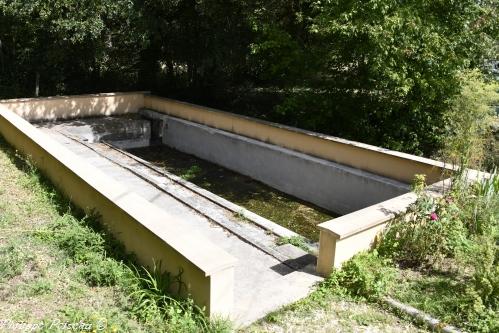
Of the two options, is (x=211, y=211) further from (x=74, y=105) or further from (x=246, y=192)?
(x=74, y=105)

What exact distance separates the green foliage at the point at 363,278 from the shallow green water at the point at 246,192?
10.2 feet

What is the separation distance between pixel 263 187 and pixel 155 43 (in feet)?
25.6

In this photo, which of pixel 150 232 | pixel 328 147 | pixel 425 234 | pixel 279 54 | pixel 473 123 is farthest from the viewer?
pixel 279 54

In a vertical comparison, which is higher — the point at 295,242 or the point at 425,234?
the point at 425,234

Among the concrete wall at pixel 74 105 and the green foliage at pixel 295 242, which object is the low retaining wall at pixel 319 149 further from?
the green foliage at pixel 295 242

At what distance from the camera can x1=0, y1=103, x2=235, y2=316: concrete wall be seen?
13.3 feet

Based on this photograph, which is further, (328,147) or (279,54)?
(279,54)

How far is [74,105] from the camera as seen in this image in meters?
14.3

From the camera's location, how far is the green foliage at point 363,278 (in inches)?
189

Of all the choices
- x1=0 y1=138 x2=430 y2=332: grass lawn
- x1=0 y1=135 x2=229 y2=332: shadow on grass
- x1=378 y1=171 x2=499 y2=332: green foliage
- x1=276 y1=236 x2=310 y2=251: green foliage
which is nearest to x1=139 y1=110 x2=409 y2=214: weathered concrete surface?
x1=378 y1=171 x2=499 y2=332: green foliage

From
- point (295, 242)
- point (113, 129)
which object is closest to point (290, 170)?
point (295, 242)

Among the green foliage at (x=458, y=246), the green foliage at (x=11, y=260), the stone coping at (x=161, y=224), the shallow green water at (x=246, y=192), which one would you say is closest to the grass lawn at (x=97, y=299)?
the green foliage at (x=11, y=260)

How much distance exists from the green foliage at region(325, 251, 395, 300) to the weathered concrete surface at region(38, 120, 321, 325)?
28 cm

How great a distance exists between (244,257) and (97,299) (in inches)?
91.3
